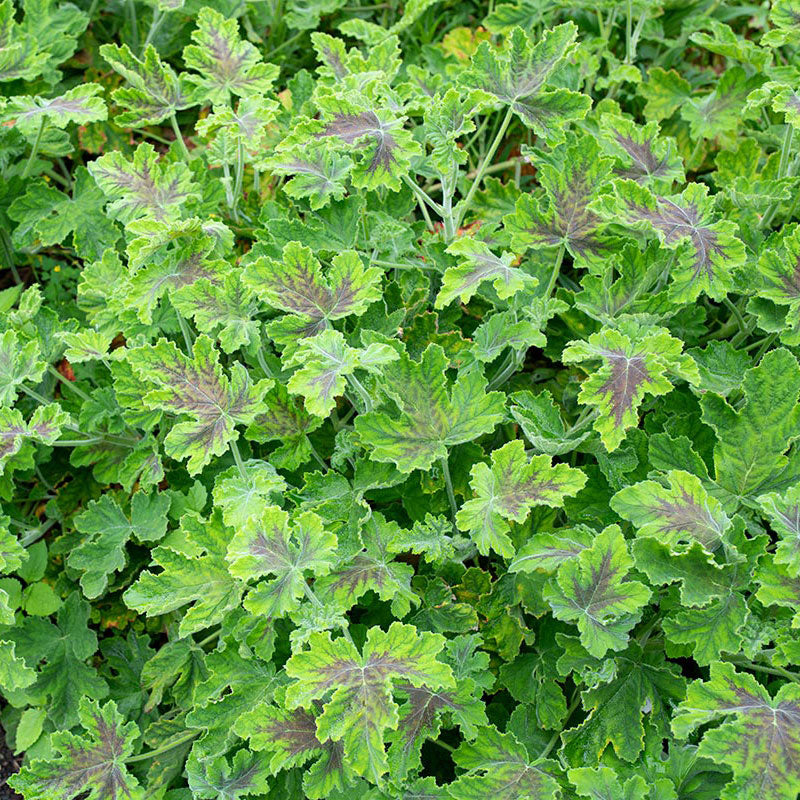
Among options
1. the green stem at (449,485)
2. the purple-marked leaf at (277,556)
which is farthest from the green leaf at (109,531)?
the green stem at (449,485)

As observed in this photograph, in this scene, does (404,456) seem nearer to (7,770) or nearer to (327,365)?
(327,365)

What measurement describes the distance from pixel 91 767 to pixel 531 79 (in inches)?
81.8

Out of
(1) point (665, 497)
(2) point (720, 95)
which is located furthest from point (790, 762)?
(2) point (720, 95)

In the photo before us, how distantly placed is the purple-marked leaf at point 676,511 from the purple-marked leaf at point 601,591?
0.07 m

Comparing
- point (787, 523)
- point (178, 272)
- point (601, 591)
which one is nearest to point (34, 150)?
point (178, 272)

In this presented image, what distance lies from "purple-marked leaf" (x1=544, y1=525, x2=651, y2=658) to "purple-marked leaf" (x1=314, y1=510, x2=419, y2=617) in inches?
14.4

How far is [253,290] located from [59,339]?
0.81 meters

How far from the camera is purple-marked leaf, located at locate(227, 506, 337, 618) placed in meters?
1.89

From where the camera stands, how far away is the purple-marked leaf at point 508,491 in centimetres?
197

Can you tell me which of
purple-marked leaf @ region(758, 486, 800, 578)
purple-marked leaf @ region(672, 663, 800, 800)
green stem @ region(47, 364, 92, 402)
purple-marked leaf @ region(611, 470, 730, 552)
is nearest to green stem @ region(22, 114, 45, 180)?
green stem @ region(47, 364, 92, 402)

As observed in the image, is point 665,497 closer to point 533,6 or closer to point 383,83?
point 383,83

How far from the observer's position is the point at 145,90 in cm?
274

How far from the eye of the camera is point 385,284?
2.72 meters

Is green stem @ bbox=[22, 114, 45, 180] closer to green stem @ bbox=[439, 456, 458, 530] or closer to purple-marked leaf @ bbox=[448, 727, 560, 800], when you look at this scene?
green stem @ bbox=[439, 456, 458, 530]
